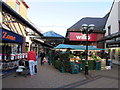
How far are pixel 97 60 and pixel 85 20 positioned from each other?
56.9ft

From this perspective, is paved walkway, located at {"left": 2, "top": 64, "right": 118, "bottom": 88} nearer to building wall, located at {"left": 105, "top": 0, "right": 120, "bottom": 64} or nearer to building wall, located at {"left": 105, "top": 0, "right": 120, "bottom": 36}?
building wall, located at {"left": 105, "top": 0, "right": 120, "bottom": 64}

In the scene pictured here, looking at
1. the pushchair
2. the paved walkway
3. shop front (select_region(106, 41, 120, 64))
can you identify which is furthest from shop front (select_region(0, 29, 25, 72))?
shop front (select_region(106, 41, 120, 64))

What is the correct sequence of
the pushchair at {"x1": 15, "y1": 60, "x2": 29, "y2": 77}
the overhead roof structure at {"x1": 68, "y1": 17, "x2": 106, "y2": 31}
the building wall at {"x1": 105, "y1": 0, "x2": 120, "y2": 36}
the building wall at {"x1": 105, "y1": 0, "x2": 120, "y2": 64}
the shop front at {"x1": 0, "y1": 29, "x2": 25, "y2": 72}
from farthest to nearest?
the overhead roof structure at {"x1": 68, "y1": 17, "x2": 106, "y2": 31} < the building wall at {"x1": 105, "y1": 0, "x2": 120, "y2": 36} < the building wall at {"x1": 105, "y1": 0, "x2": 120, "y2": 64} < the shop front at {"x1": 0, "y1": 29, "x2": 25, "y2": 72} < the pushchair at {"x1": 15, "y1": 60, "x2": 29, "y2": 77}

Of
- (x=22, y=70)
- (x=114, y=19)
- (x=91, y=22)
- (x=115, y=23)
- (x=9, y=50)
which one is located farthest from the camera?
(x=91, y=22)

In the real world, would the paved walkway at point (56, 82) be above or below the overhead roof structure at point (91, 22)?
below

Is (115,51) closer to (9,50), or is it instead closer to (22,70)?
(9,50)

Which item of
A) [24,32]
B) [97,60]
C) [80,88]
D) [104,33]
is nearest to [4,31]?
[80,88]

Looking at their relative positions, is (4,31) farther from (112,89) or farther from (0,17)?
(112,89)

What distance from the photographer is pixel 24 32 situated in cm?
1332

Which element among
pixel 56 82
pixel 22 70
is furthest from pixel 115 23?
pixel 22 70

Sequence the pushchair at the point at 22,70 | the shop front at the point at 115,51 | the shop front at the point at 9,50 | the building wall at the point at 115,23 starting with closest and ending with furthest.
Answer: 1. the pushchair at the point at 22,70
2. the shop front at the point at 9,50
3. the shop front at the point at 115,51
4. the building wall at the point at 115,23

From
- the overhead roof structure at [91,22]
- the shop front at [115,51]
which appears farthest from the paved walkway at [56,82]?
the overhead roof structure at [91,22]

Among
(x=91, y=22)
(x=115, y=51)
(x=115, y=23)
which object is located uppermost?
(x=91, y=22)

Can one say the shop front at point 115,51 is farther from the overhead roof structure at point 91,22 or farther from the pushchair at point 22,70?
the pushchair at point 22,70
